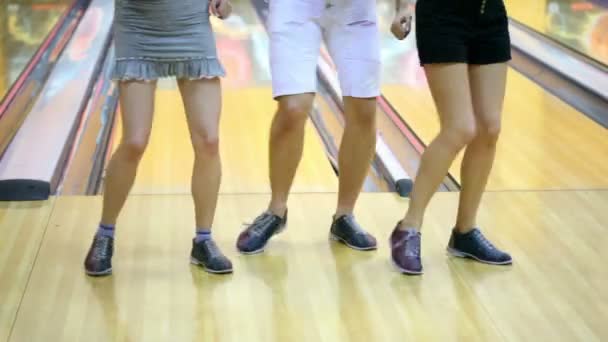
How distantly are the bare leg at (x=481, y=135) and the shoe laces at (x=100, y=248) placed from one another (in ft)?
3.52

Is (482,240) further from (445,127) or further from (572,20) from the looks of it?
(572,20)

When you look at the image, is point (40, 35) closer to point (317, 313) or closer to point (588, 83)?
point (588, 83)

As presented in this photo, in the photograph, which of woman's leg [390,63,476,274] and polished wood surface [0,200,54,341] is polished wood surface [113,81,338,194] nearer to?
polished wood surface [0,200,54,341]

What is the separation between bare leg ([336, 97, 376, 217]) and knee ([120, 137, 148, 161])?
Answer: 628mm

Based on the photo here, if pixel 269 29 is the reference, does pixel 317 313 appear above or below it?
below

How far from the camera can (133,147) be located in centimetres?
271

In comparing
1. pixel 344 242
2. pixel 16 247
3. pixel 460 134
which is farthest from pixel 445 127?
pixel 16 247

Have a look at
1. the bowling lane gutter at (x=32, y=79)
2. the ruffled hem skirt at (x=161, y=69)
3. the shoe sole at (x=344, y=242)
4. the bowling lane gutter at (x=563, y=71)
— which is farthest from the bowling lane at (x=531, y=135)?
the bowling lane gutter at (x=32, y=79)

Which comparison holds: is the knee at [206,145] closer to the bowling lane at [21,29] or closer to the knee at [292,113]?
the knee at [292,113]

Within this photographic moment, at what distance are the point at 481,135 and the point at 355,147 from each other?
40cm

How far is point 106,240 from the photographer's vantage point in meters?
2.86

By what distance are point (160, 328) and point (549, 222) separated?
1.48 metres

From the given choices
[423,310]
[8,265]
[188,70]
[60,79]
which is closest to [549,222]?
[423,310]

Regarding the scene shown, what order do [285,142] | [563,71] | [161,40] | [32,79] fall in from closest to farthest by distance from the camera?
[161,40]
[285,142]
[32,79]
[563,71]
